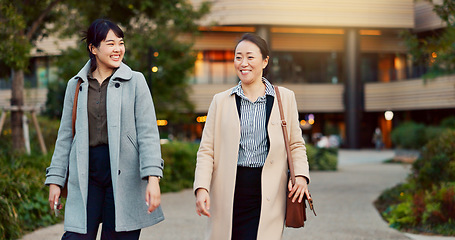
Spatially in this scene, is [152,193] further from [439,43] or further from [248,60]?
[439,43]

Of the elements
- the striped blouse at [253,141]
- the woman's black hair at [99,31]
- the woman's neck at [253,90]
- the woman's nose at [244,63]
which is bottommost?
the striped blouse at [253,141]

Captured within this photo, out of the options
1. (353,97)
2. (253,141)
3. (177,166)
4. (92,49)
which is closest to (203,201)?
(253,141)

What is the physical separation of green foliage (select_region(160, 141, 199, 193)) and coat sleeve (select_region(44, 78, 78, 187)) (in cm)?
1108

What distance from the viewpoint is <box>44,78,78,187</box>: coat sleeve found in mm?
3902

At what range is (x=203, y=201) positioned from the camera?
398cm

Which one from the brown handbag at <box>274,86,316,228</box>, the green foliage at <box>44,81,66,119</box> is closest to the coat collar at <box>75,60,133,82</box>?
the brown handbag at <box>274,86,316,228</box>

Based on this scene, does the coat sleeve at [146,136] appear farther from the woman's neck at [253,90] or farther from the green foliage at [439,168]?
the green foliage at [439,168]

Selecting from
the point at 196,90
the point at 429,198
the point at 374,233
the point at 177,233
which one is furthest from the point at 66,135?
the point at 196,90

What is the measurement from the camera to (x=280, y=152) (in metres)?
4.09

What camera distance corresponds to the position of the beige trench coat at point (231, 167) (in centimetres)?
406

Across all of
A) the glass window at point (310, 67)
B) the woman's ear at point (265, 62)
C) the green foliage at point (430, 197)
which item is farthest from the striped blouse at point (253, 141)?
the glass window at point (310, 67)

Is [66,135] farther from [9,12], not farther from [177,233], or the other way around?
[9,12]

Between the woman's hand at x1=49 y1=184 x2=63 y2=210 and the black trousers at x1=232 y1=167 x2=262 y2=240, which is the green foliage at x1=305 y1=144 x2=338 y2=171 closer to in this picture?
the black trousers at x1=232 y1=167 x2=262 y2=240

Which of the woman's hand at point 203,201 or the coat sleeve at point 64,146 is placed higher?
the coat sleeve at point 64,146
